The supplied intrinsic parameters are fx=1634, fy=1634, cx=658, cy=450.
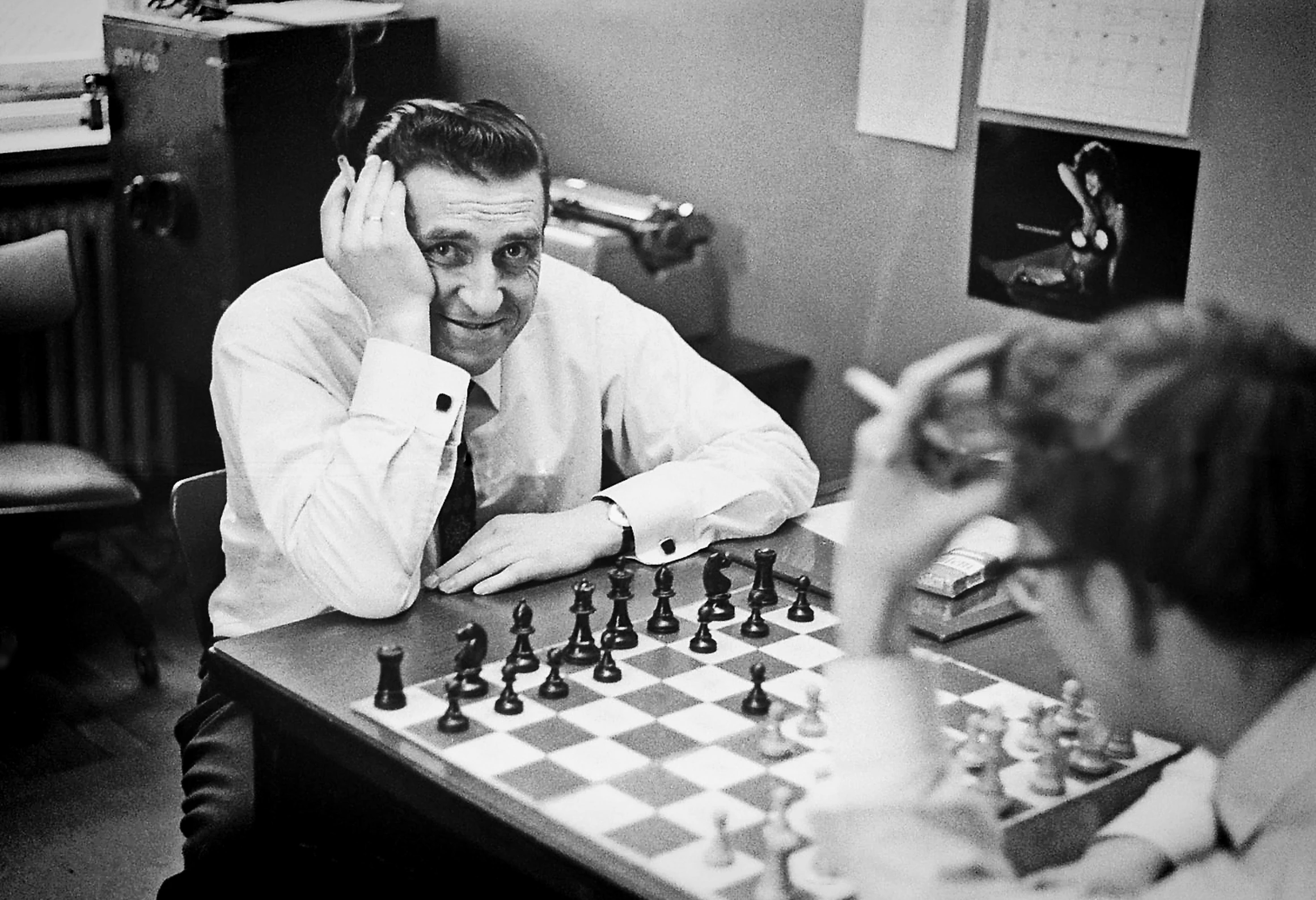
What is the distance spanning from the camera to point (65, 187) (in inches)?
154

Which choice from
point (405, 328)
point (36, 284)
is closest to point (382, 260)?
point (405, 328)

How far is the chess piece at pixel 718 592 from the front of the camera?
185cm

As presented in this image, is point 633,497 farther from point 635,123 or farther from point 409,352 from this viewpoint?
point 635,123

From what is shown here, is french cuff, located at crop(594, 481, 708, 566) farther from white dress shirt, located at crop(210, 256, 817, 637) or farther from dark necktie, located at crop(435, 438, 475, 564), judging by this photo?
dark necktie, located at crop(435, 438, 475, 564)

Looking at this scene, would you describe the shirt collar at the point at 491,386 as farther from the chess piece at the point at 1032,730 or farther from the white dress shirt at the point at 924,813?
the white dress shirt at the point at 924,813

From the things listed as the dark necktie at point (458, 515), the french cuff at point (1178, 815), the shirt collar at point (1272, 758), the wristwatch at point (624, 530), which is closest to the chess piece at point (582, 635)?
the wristwatch at point (624, 530)

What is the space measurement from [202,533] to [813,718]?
0.96 metres

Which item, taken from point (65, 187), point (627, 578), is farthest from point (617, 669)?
point (65, 187)

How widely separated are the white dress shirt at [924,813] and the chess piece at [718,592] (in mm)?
724

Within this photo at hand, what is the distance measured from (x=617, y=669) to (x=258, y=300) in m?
0.78

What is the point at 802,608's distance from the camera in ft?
6.10

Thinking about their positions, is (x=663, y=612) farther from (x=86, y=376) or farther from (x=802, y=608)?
(x=86, y=376)

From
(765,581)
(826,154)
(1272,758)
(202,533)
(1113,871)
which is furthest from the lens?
(826,154)

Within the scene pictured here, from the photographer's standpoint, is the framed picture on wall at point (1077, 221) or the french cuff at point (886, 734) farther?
the framed picture on wall at point (1077, 221)
